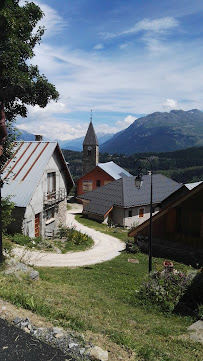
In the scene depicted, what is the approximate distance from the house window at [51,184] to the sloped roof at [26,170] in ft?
6.44

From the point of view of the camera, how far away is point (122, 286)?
44.9ft

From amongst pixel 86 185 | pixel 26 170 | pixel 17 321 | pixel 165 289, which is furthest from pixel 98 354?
pixel 86 185

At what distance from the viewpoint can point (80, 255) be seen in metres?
21.5

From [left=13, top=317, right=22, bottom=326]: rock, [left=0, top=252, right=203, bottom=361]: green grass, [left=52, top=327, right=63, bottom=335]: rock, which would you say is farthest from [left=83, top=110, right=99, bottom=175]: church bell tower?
[left=52, top=327, right=63, bottom=335]: rock

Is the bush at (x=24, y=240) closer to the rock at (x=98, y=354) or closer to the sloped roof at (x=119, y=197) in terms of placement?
the rock at (x=98, y=354)

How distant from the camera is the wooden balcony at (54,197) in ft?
83.4

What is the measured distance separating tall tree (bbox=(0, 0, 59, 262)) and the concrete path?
6.61 m

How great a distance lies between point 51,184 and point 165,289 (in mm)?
18229

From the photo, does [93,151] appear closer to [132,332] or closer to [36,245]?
[36,245]

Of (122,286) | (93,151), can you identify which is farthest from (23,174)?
(93,151)

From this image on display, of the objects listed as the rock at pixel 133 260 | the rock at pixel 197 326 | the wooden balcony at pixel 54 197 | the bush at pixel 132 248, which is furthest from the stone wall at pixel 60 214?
the rock at pixel 197 326

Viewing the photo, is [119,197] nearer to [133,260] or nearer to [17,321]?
[133,260]

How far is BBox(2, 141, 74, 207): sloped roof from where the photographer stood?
74.3 feet

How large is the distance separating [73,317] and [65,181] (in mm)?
24719
